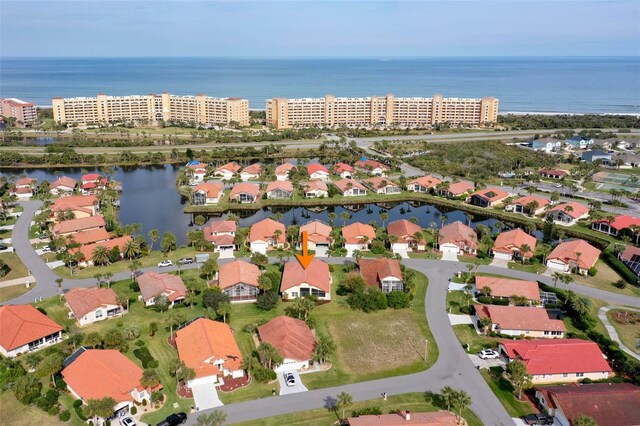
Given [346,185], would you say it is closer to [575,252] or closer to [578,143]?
[575,252]

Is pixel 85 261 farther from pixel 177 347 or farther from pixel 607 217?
pixel 607 217

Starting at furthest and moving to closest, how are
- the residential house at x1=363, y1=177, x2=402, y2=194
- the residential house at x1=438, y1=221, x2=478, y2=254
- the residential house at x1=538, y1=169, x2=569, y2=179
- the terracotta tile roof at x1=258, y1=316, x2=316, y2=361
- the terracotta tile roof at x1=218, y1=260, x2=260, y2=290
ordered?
the residential house at x1=538, y1=169, x2=569, y2=179, the residential house at x1=363, y1=177, x2=402, y2=194, the residential house at x1=438, y1=221, x2=478, y2=254, the terracotta tile roof at x1=218, y1=260, x2=260, y2=290, the terracotta tile roof at x1=258, y1=316, x2=316, y2=361

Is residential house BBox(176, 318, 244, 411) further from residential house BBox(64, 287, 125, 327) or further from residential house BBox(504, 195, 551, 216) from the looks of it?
residential house BBox(504, 195, 551, 216)

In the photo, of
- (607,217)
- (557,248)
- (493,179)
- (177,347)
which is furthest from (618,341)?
(493,179)

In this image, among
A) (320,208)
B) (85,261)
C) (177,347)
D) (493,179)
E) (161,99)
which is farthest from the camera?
(161,99)

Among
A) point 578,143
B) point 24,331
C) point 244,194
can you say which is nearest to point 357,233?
point 244,194

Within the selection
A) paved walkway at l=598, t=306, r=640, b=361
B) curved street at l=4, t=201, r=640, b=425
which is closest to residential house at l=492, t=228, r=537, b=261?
curved street at l=4, t=201, r=640, b=425

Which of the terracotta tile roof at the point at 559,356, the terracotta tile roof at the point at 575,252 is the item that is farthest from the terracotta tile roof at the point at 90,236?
the terracotta tile roof at the point at 575,252
